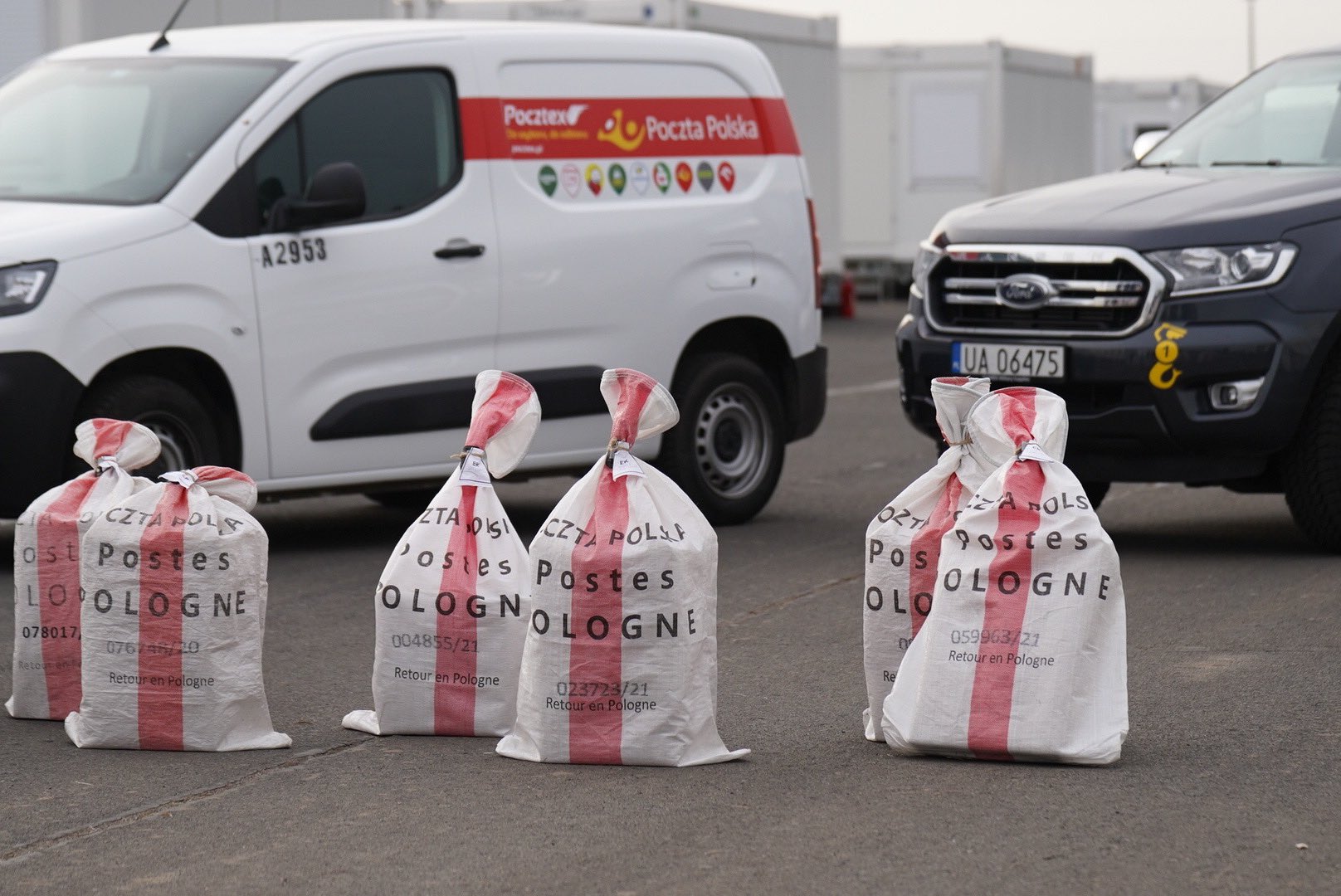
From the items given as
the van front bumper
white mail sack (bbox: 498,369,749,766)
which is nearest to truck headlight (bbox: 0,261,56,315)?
the van front bumper

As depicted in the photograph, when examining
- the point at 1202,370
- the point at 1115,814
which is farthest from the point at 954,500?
the point at 1202,370

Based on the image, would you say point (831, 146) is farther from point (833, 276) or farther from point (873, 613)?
point (873, 613)

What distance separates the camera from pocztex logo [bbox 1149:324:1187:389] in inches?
291

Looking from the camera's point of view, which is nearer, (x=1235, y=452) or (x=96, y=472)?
(x=96, y=472)

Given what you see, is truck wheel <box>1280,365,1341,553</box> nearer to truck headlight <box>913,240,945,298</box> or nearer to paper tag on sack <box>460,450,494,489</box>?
truck headlight <box>913,240,945,298</box>

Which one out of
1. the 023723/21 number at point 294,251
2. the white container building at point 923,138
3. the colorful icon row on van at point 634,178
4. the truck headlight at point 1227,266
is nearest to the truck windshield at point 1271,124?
the truck headlight at point 1227,266

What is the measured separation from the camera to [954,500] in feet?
16.1

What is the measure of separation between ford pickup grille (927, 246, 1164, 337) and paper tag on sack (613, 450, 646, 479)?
3.20 metres

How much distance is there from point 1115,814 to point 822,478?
630 cm

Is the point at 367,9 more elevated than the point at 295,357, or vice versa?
the point at 367,9

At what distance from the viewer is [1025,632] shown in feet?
15.2

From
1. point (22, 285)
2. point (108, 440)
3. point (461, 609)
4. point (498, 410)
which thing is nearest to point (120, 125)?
point (22, 285)

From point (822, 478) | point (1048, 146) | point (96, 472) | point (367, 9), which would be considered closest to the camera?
point (96, 472)

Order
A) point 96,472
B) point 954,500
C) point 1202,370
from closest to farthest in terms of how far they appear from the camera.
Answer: point 954,500
point 96,472
point 1202,370
